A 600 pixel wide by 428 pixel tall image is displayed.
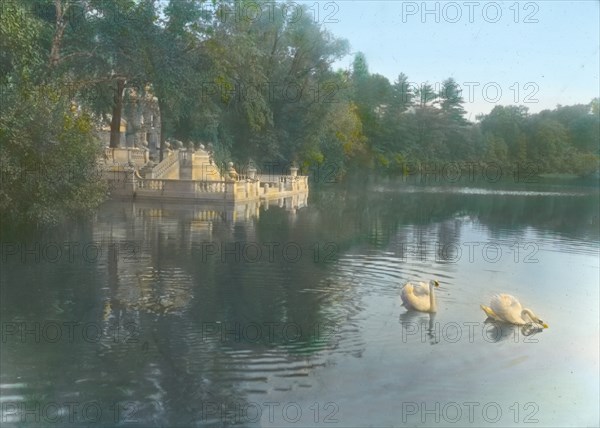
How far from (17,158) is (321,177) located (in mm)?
46955

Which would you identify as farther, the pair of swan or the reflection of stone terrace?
the reflection of stone terrace

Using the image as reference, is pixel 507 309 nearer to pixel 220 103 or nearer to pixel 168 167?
pixel 168 167

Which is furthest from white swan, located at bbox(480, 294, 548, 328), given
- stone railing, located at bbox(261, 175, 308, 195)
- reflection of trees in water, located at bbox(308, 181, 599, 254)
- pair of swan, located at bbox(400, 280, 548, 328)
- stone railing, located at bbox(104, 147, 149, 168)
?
stone railing, located at bbox(261, 175, 308, 195)

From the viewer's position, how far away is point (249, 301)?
1088cm

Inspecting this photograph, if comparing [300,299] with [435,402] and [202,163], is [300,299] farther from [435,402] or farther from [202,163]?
[202,163]

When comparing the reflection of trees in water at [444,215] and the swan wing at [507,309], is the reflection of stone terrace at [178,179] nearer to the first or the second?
the reflection of trees in water at [444,215]

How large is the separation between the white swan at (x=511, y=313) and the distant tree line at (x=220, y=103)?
10.5m

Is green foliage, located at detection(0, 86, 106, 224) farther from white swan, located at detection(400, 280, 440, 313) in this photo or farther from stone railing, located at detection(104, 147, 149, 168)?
stone railing, located at detection(104, 147, 149, 168)

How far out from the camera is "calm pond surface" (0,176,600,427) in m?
6.45

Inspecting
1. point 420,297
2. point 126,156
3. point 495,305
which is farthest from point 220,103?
point 495,305

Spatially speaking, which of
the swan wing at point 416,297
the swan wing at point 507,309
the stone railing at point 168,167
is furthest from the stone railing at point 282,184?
the swan wing at point 507,309

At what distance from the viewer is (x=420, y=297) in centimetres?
1050

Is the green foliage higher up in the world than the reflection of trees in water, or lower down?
higher up

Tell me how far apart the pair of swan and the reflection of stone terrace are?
757 inches
